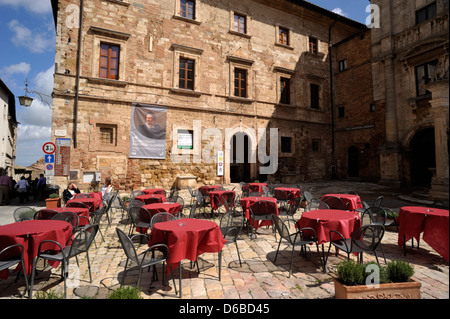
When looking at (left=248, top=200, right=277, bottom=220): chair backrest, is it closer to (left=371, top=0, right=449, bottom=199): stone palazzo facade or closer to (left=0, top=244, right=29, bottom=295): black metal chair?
(left=0, top=244, right=29, bottom=295): black metal chair

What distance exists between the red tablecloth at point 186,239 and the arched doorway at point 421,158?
44.8 feet

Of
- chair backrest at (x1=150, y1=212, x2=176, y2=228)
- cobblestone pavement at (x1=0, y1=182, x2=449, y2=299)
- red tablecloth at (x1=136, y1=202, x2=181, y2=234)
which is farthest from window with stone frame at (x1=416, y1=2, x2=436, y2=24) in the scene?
chair backrest at (x1=150, y1=212, x2=176, y2=228)

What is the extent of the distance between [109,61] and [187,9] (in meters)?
5.05

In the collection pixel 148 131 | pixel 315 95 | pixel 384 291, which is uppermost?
pixel 315 95

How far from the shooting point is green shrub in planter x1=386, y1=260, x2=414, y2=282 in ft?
7.81

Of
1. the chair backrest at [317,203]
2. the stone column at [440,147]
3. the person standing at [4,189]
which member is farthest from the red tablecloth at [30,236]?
the stone column at [440,147]

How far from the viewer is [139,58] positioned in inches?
435

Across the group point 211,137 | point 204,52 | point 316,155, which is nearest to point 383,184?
point 316,155

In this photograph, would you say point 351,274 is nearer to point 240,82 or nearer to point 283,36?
point 240,82

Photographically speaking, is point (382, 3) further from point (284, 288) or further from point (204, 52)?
point (284, 288)

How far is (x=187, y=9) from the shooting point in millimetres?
12289

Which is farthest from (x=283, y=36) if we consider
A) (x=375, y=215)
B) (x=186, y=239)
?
(x=186, y=239)

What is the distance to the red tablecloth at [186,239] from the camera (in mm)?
3055
